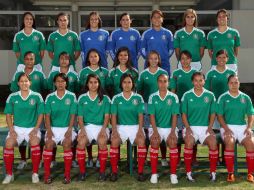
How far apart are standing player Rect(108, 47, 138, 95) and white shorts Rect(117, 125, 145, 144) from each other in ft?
2.39

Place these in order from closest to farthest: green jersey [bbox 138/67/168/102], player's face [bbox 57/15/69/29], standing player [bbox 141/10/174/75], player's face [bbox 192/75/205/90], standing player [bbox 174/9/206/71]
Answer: player's face [bbox 192/75/205/90] → green jersey [bbox 138/67/168/102] → player's face [bbox 57/15/69/29] → standing player [bbox 174/9/206/71] → standing player [bbox 141/10/174/75]

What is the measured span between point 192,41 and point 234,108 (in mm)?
1300

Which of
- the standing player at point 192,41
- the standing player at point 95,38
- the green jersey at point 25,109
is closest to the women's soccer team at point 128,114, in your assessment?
the green jersey at point 25,109

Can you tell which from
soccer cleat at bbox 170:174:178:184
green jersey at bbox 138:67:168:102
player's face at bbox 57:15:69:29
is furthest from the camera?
player's face at bbox 57:15:69:29

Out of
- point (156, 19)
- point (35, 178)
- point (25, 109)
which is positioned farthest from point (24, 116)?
point (156, 19)

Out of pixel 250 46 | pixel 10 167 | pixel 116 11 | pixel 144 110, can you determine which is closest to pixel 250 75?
pixel 250 46

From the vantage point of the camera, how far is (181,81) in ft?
18.8

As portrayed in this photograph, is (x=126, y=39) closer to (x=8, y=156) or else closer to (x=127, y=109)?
(x=127, y=109)

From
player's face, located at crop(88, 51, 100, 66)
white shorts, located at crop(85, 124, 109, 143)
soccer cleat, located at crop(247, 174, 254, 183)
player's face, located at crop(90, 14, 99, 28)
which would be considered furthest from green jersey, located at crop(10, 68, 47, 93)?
soccer cleat, located at crop(247, 174, 254, 183)

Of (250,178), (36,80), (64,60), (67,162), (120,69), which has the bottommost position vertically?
(250,178)

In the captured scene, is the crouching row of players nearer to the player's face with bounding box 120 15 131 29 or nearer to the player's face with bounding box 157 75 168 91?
the player's face with bounding box 157 75 168 91

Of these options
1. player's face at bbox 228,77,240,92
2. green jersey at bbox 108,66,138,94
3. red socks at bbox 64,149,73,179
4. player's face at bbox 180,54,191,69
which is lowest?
red socks at bbox 64,149,73,179

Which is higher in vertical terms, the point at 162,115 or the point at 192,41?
the point at 192,41

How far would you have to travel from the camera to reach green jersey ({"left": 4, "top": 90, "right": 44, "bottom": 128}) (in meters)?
5.15
